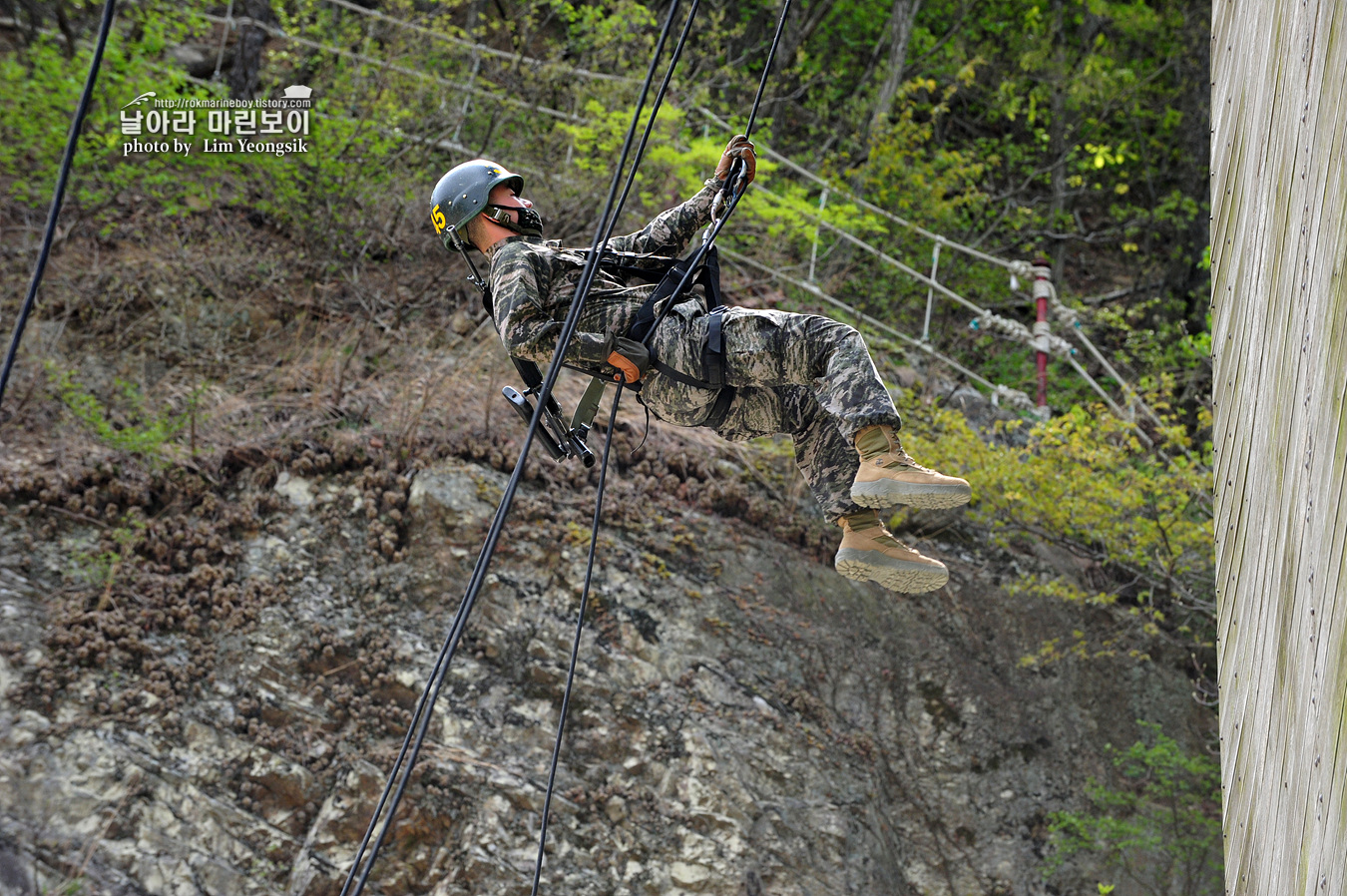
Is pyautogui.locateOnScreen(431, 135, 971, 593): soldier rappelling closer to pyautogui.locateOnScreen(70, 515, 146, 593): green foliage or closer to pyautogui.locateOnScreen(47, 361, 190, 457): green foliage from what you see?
pyautogui.locateOnScreen(70, 515, 146, 593): green foliage

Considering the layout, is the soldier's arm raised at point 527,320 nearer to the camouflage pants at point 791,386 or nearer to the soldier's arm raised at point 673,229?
the camouflage pants at point 791,386

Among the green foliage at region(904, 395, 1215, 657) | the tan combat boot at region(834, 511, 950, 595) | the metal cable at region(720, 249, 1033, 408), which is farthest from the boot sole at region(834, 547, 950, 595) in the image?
the metal cable at region(720, 249, 1033, 408)

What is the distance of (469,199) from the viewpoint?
13.6 feet

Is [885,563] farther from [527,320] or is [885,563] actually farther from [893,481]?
[527,320]

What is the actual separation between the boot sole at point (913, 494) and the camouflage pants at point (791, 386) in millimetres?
256

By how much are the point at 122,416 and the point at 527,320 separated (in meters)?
6.08

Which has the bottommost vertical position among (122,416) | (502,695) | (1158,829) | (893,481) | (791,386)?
(1158,829)

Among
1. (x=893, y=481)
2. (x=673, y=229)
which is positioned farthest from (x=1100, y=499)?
(x=893, y=481)

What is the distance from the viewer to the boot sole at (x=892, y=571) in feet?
12.4

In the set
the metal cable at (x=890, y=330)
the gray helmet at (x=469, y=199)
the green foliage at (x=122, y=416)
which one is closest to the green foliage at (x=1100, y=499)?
the metal cable at (x=890, y=330)

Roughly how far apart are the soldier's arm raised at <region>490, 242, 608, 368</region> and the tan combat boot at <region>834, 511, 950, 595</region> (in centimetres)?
116

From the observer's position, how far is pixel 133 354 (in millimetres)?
A: 9258

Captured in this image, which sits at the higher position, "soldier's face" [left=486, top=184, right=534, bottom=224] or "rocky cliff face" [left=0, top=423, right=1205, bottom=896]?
"soldier's face" [left=486, top=184, right=534, bottom=224]

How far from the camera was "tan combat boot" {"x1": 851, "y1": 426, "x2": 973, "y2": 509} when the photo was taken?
3346mm
